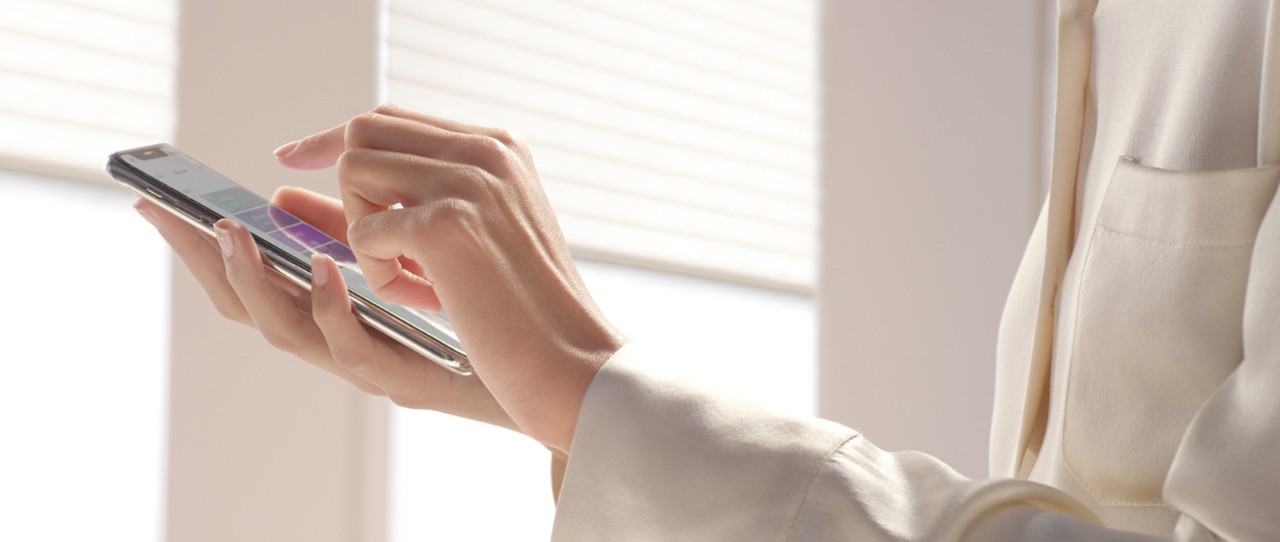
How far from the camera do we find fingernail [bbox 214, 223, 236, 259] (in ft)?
2.06

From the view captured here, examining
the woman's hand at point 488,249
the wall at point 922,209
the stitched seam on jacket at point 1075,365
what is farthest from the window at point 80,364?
the wall at point 922,209

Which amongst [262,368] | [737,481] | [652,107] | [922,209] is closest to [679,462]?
[737,481]

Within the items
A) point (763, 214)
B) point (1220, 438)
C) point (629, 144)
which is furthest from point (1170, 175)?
point (763, 214)

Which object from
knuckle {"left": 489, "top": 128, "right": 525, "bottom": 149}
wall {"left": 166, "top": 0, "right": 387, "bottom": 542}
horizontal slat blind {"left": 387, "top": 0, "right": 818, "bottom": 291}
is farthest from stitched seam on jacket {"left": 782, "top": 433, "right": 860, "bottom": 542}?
horizontal slat blind {"left": 387, "top": 0, "right": 818, "bottom": 291}

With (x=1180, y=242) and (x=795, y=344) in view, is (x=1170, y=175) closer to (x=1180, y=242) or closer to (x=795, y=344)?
(x=1180, y=242)

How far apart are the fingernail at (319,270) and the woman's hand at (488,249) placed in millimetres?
57

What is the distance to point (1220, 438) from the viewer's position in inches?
16.4

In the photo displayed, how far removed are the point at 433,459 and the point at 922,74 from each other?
121 centimetres

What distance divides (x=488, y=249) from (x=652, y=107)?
46.9 inches

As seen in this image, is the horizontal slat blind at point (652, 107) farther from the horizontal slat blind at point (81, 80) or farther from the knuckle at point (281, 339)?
the knuckle at point (281, 339)

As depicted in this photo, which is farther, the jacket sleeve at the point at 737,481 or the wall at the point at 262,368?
the wall at the point at 262,368

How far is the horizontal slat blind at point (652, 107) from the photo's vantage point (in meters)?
1.41

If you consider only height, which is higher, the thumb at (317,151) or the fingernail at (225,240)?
the thumb at (317,151)

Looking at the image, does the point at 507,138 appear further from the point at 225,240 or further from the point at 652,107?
the point at 652,107
